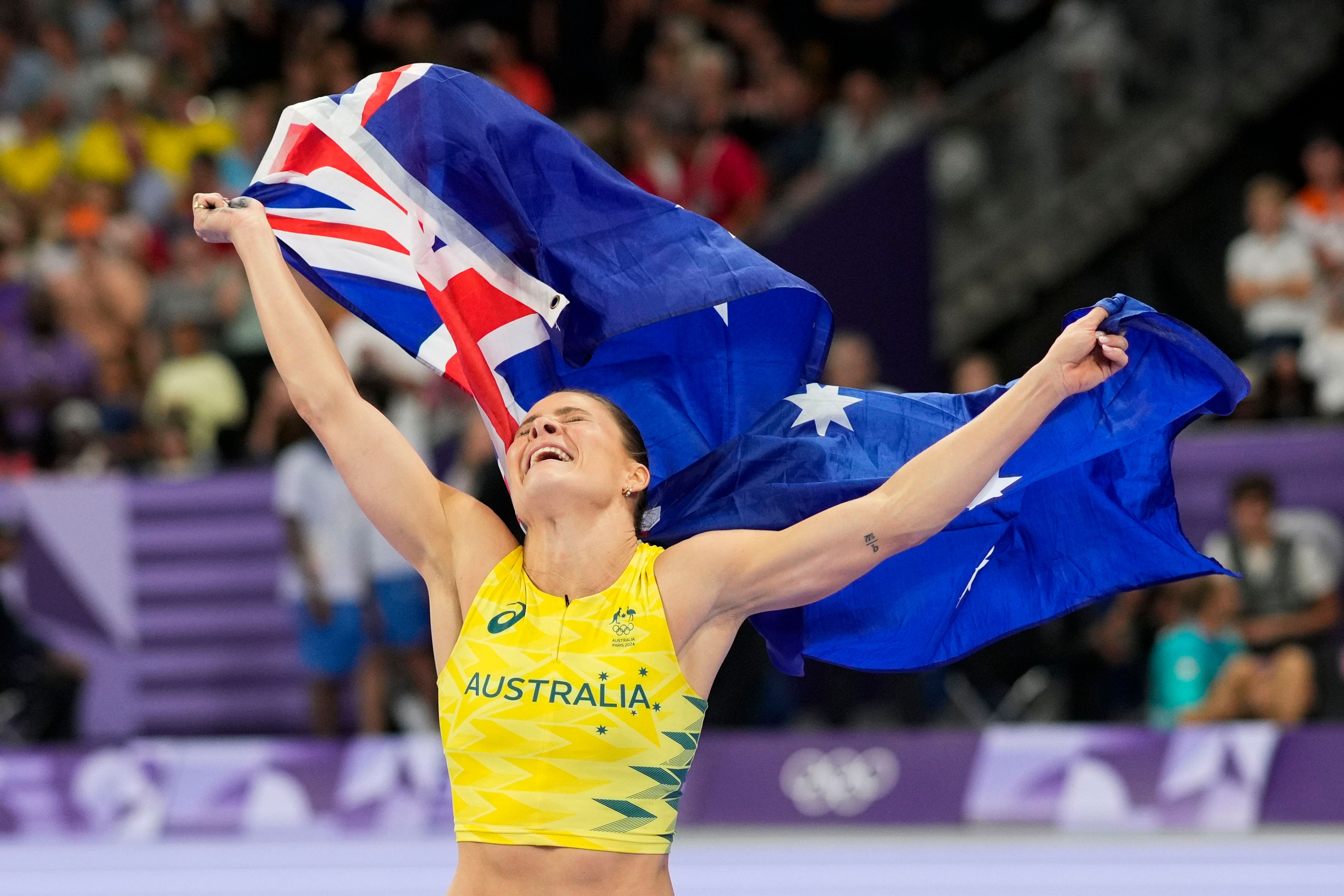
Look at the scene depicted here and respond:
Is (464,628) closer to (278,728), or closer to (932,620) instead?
(932,620)

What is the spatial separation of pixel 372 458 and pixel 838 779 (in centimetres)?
511

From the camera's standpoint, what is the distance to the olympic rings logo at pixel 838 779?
28.2 ft

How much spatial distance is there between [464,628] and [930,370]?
6461 mm

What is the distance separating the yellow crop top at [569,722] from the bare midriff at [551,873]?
23 mm

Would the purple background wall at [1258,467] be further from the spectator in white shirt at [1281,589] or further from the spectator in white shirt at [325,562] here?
the spectator in white shirt at [325,562]

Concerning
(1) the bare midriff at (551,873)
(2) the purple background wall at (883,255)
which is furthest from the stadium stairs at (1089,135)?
(1) the bare midriff at (551,873)

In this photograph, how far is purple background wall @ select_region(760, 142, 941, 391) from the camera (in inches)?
396

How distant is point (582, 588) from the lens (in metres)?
4.02

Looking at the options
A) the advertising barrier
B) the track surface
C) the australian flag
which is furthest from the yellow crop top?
the advertising barrier

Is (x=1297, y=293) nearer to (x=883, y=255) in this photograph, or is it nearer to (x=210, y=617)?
(x=883, y=255)

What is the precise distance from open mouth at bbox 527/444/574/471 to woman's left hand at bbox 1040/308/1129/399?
1.04 meters

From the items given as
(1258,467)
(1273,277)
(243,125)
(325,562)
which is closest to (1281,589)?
(1258,467)

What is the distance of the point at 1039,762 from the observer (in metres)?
8.30

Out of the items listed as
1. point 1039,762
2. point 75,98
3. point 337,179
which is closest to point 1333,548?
point 1039,762
